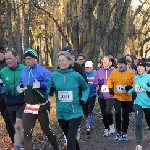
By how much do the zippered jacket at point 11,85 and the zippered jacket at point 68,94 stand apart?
48.0 inches

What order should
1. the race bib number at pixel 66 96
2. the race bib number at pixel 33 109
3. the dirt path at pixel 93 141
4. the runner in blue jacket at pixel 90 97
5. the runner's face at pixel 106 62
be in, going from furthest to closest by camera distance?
the runner in blue jacket at pixel 90 97
the runner's face at pixel 106 62
the dirt path at pixel 93 141
the race bib number at pixel 33 109
the race bib number at pixel 66 96

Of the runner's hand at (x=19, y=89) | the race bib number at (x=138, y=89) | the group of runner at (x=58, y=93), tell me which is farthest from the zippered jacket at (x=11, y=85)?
the race bib number at (x=138, y=89)

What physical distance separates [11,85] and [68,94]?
5.10 ft

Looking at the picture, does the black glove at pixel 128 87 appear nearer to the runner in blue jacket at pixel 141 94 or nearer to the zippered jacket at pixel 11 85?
the runner in blue jacket at pixel 141 94

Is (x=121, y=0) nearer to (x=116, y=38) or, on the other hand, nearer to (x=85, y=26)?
(x=116, y=38)

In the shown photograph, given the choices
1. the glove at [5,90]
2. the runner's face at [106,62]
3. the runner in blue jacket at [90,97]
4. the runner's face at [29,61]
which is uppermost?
the runner's face at [29,61]

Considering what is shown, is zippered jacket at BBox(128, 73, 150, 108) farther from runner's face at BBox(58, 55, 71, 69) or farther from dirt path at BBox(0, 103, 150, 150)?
runner's face at BBox(58, 55, 71, 69)

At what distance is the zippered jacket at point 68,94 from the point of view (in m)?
6.77

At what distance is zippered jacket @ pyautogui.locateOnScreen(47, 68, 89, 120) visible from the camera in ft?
22.2

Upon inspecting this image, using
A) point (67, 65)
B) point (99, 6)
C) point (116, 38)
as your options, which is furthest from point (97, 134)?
point (116, 38)

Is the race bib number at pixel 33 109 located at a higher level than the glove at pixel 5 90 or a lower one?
lower

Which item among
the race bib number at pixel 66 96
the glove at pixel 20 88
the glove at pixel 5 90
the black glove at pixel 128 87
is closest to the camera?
the race bib number at pixel 66 96

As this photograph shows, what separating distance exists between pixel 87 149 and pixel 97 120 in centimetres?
432

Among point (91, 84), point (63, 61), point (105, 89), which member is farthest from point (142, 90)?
→ point (91, 84)
